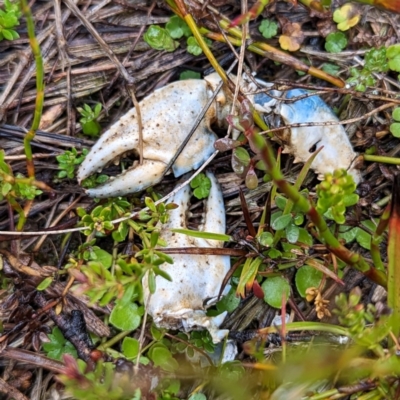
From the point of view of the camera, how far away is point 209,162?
230cm

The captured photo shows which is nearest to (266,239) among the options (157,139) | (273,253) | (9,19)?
(273,253)

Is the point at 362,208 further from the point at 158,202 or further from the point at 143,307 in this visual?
the point at 143,307

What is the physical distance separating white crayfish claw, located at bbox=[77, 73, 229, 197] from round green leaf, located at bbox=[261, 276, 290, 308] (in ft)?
1.92

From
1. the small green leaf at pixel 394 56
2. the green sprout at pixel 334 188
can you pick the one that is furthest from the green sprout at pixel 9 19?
the small green leaf at pixel 394 56

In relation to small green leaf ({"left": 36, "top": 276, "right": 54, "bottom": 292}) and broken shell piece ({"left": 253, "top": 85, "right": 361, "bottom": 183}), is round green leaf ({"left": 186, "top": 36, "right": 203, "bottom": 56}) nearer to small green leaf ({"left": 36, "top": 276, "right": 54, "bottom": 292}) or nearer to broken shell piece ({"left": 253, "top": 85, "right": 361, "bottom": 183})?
broken shell piece ({"left": 253, "top": 85, "right": 361, "bottom": 183})

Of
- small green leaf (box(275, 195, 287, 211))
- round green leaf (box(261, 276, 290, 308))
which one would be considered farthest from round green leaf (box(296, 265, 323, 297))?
small green leaf (box(275, 195, 287, 211))

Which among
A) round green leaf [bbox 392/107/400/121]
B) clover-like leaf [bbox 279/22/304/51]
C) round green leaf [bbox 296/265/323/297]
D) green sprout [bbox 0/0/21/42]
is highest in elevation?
green sprout [bbox 0/0/21/42]

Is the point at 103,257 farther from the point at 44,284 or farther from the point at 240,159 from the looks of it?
the point at 240,159

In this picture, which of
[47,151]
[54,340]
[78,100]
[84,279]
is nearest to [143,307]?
[54,340]

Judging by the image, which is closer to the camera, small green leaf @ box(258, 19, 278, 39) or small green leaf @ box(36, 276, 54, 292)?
small green leaf @ box(36, 276, 54, 292)

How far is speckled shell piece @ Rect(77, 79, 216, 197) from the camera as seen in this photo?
224 cm

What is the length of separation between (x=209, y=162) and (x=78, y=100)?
2.19ft

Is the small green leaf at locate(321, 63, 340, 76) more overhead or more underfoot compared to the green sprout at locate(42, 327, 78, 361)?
more overhead

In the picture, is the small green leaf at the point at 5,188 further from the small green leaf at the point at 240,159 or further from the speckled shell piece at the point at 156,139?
the small green leaf at the point at 240,159
